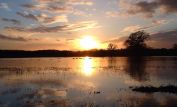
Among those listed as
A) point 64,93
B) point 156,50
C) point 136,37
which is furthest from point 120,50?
point 64,93

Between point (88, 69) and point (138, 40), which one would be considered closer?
point (88, 69)

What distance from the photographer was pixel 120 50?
7318 inches

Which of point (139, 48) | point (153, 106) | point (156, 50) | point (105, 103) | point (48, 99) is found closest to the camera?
point (153, 106)

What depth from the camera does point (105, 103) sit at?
66.7 ft

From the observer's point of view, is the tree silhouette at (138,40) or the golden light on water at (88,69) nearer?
the golden light on water at (88,69)

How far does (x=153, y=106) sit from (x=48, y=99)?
323 inches

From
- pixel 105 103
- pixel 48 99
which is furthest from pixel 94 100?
pixel 48 99

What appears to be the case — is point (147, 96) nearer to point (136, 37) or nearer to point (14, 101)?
point (14, 101)

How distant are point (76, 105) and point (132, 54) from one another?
134585 millimetres

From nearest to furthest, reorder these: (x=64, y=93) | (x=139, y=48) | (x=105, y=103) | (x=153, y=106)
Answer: (x=153, y=106), (x=105, y=103), (x=64, y=93), (x=139, y=48)

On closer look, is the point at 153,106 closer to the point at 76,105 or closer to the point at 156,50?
the point at 76,105

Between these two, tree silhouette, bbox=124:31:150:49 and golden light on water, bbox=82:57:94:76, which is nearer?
golden light on water, bbox=82:57:94:76

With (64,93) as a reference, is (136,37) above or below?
above

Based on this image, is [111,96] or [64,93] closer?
[111,96]
